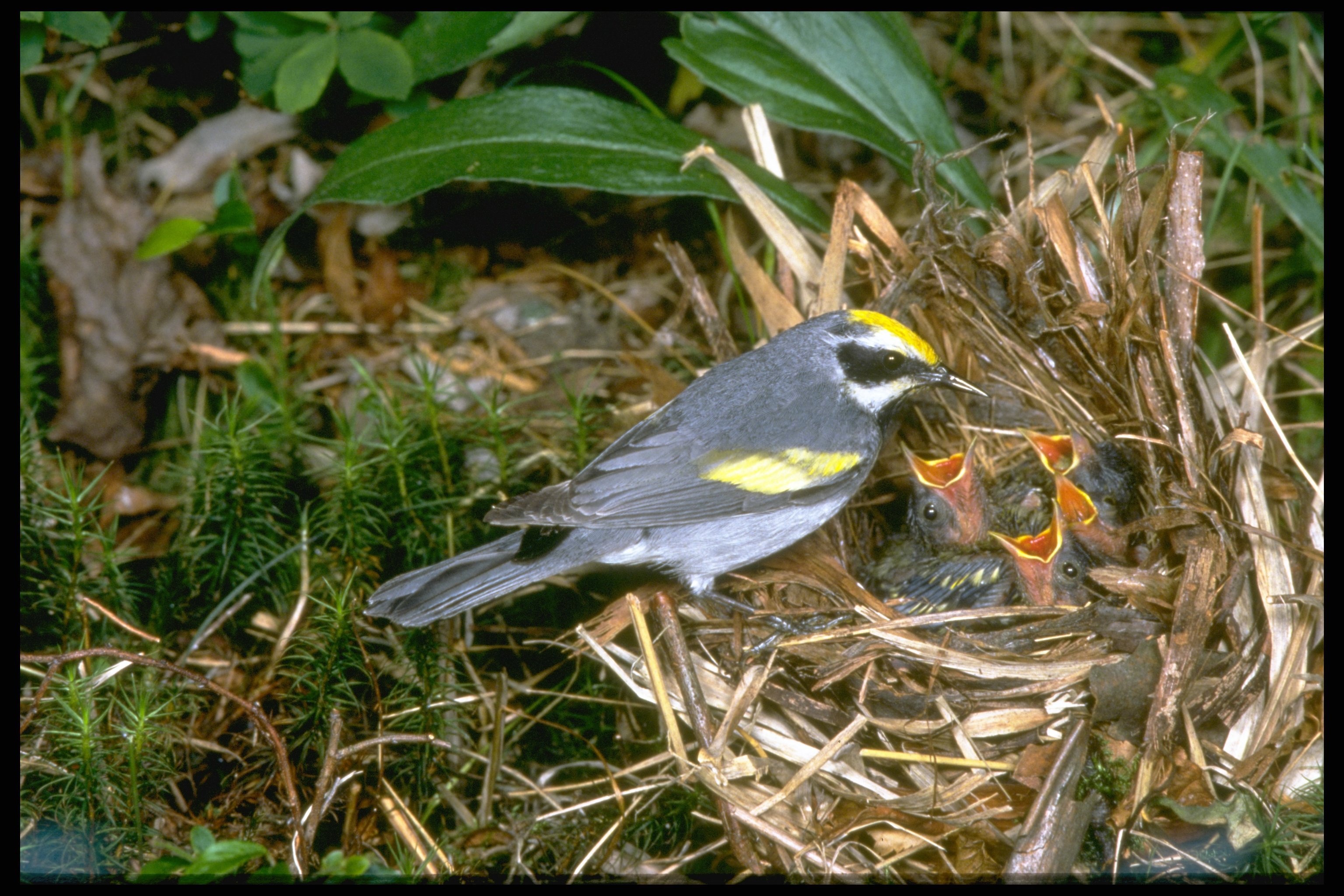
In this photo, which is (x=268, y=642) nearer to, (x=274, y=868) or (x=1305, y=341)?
(x=274, y=868)

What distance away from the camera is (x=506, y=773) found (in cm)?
286

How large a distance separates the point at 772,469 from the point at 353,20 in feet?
8.04

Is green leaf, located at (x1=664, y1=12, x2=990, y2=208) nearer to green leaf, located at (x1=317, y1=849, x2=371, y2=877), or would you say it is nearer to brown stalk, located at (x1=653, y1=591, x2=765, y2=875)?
brown stalk, located at (x1=653, y1=591, x2=765, y2=875)

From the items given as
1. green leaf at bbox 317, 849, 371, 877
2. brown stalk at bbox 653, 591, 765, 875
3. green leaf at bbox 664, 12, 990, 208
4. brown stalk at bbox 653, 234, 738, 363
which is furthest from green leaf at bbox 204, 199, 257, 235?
green leaf at bbox 317, 849, 371, 877

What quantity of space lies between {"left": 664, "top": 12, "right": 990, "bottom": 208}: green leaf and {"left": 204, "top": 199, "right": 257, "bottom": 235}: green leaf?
1758 millimetres

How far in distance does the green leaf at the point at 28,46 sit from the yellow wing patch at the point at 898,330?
10.5ft

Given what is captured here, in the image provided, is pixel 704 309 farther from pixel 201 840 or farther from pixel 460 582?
pixel 201 840

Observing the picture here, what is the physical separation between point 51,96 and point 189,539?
2.34m

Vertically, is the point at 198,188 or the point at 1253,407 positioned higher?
the point at 198,188

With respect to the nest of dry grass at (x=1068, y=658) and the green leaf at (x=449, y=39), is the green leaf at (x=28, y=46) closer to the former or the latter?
the green leaf at (x=449, y=39)

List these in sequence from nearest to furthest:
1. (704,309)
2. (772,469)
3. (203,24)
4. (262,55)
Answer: (772,469), (704,309), (262,55), (203,24)

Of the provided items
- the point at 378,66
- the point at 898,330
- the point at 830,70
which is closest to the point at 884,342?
the point at 898,330

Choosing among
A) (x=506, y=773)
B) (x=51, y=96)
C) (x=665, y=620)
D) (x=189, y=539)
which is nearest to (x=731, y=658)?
(x=665, y=620)

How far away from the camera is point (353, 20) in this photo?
3865mm
